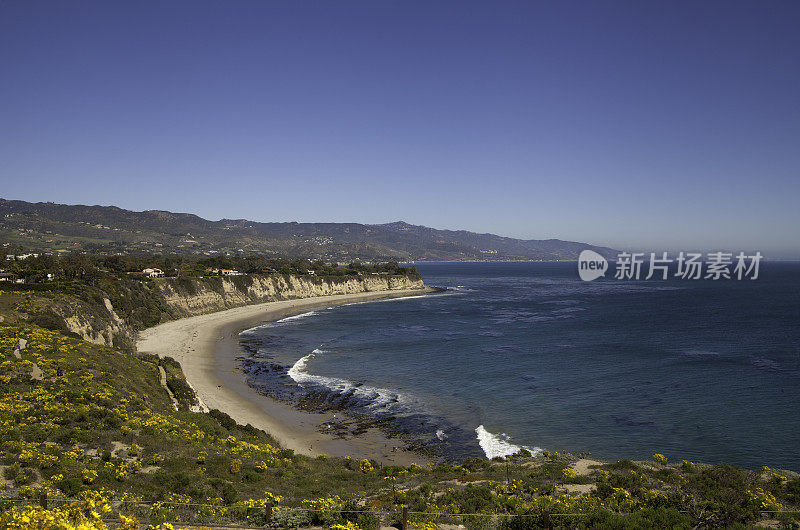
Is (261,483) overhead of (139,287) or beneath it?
overhead

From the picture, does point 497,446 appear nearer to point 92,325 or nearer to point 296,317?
point 92,325

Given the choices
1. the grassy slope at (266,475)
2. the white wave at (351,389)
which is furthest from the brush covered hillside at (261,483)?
the white wave at (351,389)

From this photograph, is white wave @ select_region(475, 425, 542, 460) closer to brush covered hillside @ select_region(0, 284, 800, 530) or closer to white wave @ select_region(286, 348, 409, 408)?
brush covered hillside @ select_region(0, 284, 800, 530)

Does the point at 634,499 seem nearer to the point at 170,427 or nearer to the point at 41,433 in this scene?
the point at 170,427

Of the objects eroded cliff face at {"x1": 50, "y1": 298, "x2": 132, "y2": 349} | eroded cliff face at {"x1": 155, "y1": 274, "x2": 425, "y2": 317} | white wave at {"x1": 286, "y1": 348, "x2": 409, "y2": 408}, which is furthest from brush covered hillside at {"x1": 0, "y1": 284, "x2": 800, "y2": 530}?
eroded cliff face at {"x1": 155, "y1": 274, "x2": 425, "y2": 317}

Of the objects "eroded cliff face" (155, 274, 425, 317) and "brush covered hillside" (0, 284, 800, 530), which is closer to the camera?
"brush covered hillside" (0, 284, 800, 530)

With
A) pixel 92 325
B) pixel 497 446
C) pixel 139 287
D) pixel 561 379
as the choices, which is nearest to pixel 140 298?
pixel 139 287

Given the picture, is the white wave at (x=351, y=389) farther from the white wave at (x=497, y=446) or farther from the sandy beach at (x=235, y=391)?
the white wave at (x=497, y=446)

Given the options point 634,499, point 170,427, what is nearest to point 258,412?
point 170,427
